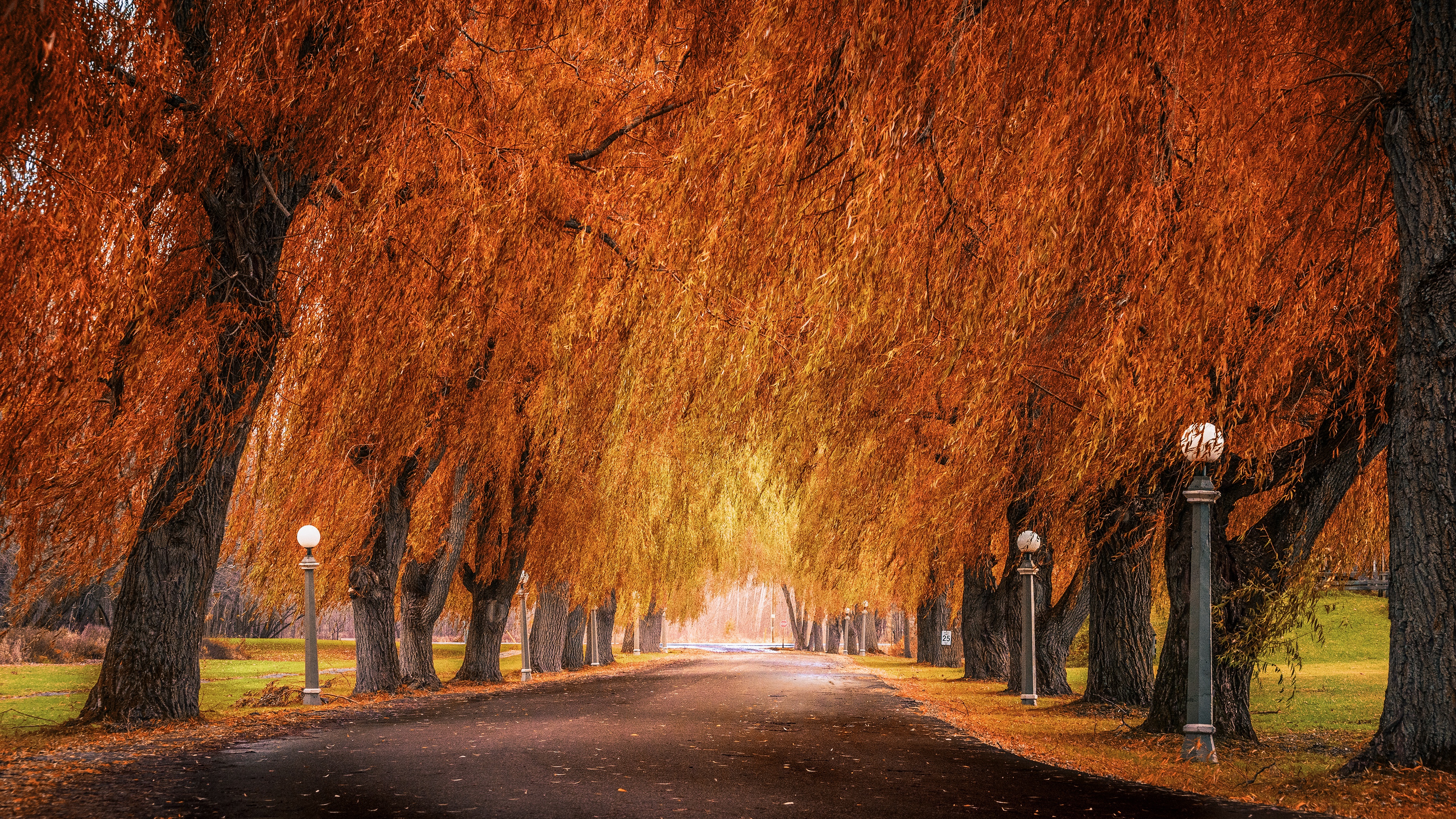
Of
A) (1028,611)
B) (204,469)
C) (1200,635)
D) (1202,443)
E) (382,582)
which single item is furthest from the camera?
(382,582)

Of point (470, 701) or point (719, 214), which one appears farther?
point (470, 701)

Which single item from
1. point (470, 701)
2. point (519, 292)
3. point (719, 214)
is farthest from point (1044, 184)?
point (470, 701)

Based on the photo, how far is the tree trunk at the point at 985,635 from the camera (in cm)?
2506

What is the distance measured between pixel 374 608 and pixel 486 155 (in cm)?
970

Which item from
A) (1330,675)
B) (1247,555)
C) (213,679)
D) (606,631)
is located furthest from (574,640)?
(1247,555)

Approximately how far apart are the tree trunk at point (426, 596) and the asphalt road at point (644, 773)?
4499 millimetres

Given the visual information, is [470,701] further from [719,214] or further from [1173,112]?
[1173,112]

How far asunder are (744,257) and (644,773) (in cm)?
392

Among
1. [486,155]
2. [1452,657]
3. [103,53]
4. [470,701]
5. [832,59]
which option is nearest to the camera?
[1452,657]

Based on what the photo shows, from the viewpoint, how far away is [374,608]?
58.1 ft

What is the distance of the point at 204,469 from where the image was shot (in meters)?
10.9

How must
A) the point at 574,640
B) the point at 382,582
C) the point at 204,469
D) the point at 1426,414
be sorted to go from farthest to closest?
the point at 574,640
the point at 382,582
the point at 204,469
the point at 1426,414

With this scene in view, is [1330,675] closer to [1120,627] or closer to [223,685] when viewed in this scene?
[1120,627]

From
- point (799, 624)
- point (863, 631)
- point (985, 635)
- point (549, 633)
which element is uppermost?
point (985, 635)
